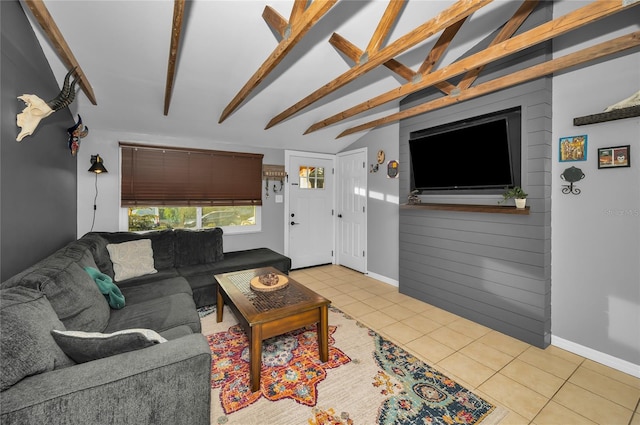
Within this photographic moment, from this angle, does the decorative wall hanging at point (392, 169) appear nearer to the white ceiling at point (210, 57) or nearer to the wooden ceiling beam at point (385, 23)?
the white ceiling at point (210, 57)

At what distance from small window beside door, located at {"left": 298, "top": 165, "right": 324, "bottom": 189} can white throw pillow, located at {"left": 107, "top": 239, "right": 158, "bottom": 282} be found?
266 cm

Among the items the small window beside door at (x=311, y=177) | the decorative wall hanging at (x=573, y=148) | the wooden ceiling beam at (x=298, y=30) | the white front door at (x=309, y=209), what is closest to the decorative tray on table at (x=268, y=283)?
the wooden ceiling beam at (x=298, y=30)

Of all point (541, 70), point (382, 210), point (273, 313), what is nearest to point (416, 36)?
point (541, 70)

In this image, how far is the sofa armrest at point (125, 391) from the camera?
3.15 ft

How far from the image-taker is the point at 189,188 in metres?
4.02

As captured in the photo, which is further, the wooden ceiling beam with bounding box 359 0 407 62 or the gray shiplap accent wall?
the gray shiplap accent wall

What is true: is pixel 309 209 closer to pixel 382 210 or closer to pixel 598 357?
pixel 382 210

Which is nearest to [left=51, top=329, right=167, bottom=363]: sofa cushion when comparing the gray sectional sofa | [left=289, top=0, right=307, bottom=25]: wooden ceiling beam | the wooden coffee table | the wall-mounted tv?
the gray sectional sofa

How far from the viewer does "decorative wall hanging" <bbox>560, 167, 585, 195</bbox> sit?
2.35m

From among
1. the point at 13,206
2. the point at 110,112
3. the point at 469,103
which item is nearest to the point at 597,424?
the point at 469,103

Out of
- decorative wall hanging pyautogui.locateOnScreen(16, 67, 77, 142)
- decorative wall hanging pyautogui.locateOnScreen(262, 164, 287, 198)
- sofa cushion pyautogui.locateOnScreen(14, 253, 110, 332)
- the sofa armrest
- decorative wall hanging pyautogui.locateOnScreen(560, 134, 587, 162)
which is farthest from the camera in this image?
decorative wall hanging pyautogui.locateOnScreen(262, 164, 287, 198)

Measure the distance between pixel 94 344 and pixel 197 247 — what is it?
2.57m

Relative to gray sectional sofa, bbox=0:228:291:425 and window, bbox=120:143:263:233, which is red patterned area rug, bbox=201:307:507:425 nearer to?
gray sectional sofa, bbox=0:228:291:425

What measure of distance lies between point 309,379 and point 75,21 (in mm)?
3194
